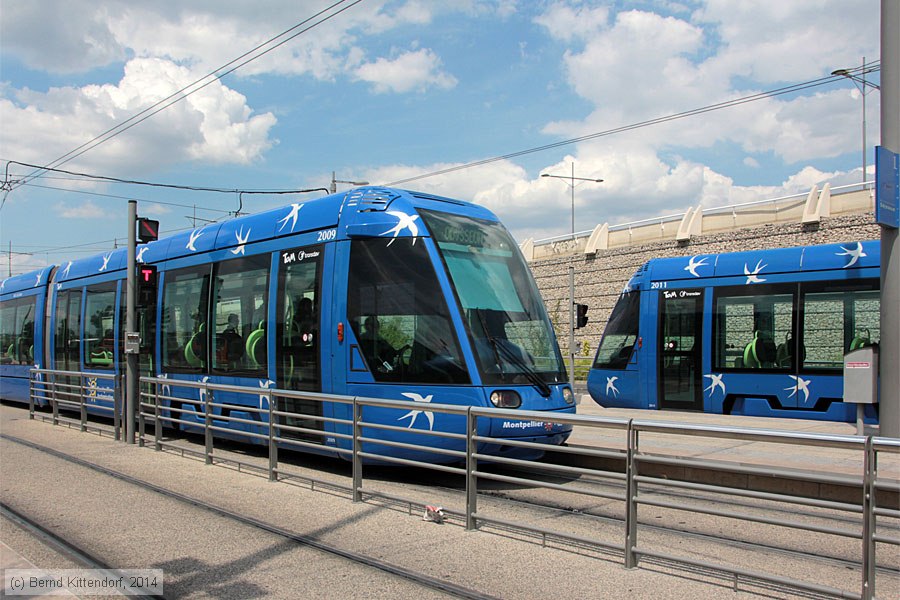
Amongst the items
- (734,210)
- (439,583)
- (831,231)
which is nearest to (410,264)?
(439,583)

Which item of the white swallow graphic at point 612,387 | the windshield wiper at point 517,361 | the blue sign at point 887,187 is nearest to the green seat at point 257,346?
the windshield wiper at point 517,361

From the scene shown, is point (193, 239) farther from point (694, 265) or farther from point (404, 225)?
point (694, 265)

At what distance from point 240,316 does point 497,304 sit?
4.21 m

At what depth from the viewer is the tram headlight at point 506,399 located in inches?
328

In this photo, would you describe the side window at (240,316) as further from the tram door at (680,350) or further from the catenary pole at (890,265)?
the tram door at (680,350)

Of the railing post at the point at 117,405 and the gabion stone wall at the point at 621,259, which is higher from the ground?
the gabion stone wall at the point at 621,259

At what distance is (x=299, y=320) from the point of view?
32.7ft

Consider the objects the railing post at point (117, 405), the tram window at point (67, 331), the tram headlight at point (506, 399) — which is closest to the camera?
the tram headlight at point (506, 399)

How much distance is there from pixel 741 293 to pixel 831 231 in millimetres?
19125

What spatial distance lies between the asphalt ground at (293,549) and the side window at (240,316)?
2.11 meters

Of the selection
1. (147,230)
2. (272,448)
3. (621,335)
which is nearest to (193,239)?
(147,230)

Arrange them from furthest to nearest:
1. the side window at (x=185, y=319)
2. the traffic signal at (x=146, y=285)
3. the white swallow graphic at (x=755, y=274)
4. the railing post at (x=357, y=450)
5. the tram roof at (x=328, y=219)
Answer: the white swallow graphic at (x=755, y=274) → the traffic signal at (x=146, y=285) → the side window at (x=185, y=319) → the tram roof at (x=328, y=219) → the railing post at (x=357, y=450)

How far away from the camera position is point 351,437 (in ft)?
25.5

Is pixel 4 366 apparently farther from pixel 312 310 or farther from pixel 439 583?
pixel 439 583
